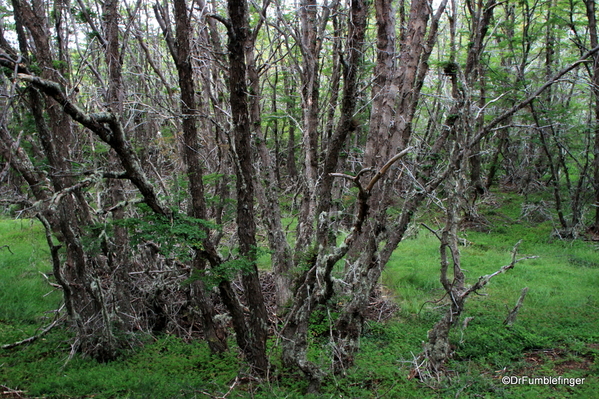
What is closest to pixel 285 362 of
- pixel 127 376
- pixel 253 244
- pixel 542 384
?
pixel 253 244

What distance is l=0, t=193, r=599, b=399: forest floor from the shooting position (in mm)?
4289

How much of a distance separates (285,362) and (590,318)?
476cm

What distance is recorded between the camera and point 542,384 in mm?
4465

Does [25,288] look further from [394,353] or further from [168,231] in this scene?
[394,353]

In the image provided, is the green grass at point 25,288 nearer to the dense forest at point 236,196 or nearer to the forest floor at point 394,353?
the forest floor at point 394,353

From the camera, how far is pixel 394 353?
17.4 ft

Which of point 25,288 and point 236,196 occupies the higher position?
point 236,196
